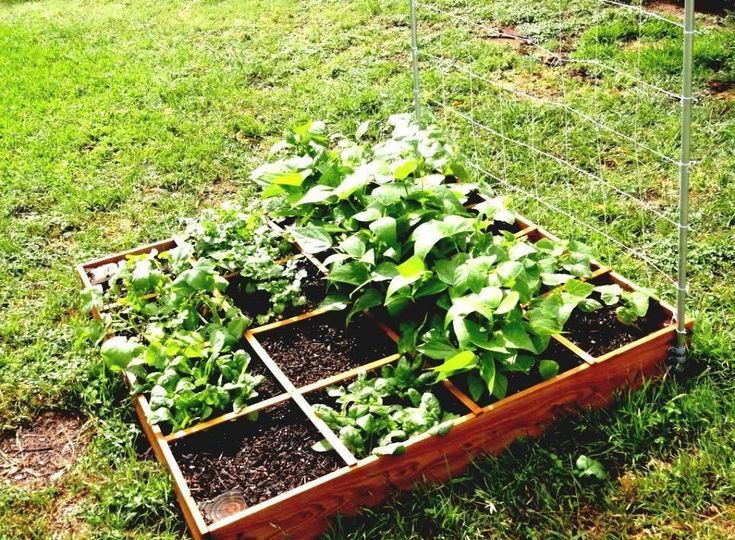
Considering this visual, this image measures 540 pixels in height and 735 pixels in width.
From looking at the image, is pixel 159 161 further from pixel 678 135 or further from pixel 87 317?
pixel 678 135

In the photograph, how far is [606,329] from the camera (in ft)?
11.0

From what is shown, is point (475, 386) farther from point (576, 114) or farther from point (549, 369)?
point (576, 114)

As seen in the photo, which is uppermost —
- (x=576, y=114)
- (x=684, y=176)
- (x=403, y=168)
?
(x=684, y=176)

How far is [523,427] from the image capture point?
3029 millimetres

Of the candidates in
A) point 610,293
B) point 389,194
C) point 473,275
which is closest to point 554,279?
point 610,293

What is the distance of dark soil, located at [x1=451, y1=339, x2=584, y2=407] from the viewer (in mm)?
3082

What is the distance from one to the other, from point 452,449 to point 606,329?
84 centimetres

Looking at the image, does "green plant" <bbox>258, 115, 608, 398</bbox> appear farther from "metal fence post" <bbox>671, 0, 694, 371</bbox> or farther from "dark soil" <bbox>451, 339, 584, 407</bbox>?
"metal fence post" <bbox>671, 0, 694, 371</bbox>

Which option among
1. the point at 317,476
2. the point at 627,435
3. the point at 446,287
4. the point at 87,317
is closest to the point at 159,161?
the point at 87,317

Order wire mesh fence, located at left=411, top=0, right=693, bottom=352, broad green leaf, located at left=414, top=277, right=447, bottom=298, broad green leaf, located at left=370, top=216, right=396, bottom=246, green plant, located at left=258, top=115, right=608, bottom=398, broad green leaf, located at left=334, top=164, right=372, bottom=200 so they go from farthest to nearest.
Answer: wire mesh fence, located at left=411, top=0, right=693, bottom=352, broad green leaf, located at left=334, top=164, right=372, bottom=200, broad green leaf, located at left=370, top=216, right=396, bottom=246, broad green leaf, located at left=414, top=277, right=447, bottom=298, green plant, located at left=258, top=115, right=608, bottom=398

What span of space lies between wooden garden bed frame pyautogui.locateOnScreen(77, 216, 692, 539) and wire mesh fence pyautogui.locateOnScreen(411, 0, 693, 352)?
1.00 feet

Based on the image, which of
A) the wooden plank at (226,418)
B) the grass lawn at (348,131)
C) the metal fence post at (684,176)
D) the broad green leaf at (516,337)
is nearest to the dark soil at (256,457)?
the wooden plank at (226,418)

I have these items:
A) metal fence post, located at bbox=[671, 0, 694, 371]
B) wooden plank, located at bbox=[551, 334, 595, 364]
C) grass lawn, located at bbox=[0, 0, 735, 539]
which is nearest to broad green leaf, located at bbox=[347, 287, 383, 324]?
wooden plank, located at bbox=[551, 334, 595, 364]

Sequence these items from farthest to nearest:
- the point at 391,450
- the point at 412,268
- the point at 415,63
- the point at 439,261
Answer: the point at 415,63, the point at 439,261, the point at 412,268, the point at 391,450
